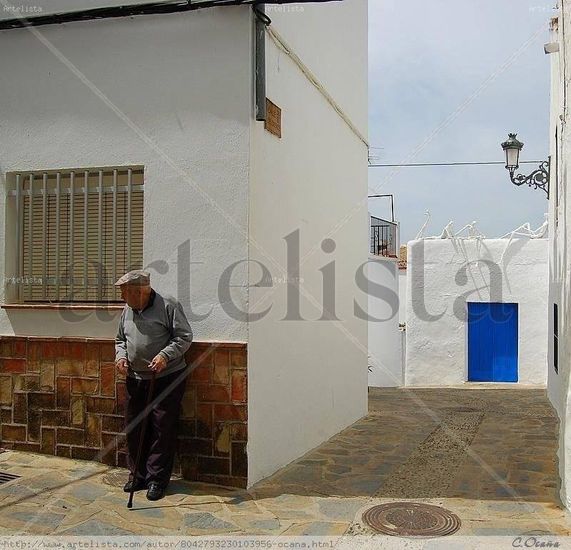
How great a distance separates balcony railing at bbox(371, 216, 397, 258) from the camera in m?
17.2

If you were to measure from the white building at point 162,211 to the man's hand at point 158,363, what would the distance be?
1.62ft

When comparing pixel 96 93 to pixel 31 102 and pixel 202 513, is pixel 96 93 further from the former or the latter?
pixel 202 513

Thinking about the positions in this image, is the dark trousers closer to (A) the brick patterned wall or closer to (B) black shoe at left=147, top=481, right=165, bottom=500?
(B) black shoe at left=147, top=481, right=165, bottom=500

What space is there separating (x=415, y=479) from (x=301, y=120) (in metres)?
3.46

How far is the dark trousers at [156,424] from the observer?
5.18 metres

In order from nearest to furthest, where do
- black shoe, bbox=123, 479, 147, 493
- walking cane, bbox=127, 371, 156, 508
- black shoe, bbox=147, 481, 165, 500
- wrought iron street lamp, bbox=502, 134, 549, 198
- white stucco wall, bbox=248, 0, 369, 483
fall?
1. walking cane, bbox=127, 371, 156, 508
2. black shoe, bbox=147, 481, 165, 500
3. black shoe, bbox=123, 479, 147, 493
4. white stucco wall, bbox=248, 0, 369, 483
5. wrought iron street lamp, bbox=502, 134, 549, 198

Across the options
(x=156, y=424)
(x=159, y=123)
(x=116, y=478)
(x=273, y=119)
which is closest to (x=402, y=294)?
(x=273, y=119)

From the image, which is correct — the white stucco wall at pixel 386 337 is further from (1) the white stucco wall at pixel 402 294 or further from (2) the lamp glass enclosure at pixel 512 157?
(2) the lamp glass enclosure at pixel 512 157

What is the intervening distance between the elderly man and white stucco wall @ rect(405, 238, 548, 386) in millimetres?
11178

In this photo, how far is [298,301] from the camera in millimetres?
6660

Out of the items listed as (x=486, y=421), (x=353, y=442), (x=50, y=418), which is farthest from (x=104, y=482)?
(x=486, y=421)

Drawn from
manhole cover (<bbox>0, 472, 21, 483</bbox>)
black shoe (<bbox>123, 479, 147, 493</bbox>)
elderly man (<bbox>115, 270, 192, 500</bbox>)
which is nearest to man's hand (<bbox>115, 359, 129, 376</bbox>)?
elderly man (<bbox>115, 270, 192, 500</bbox>)

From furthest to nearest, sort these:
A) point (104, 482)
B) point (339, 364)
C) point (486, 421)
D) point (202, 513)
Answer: point (486, 421) < point (339, 364) < point (104, 482) < point (202, 513)

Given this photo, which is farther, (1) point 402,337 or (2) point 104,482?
(1) point 402,337
